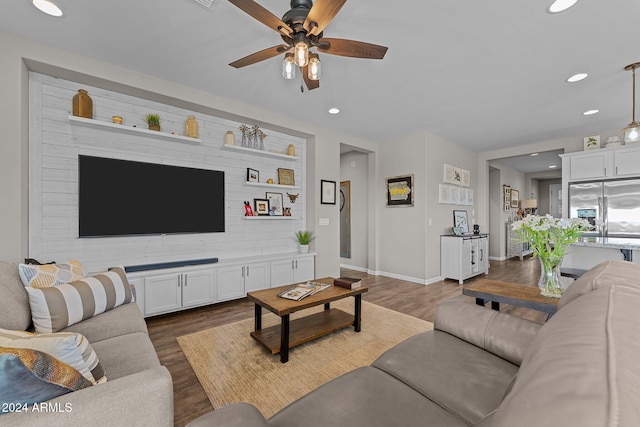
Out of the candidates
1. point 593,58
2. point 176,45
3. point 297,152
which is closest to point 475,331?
point 593,58

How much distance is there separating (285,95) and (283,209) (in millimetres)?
1753

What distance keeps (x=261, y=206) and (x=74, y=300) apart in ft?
8.44

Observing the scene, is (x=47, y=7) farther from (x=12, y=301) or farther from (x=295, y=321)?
(x=295, y=321)

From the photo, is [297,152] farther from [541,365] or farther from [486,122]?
[541,365]

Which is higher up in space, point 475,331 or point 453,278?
point 475,331

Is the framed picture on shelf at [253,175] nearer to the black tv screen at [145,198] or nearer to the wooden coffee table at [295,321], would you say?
the black tv screen at [145,198]

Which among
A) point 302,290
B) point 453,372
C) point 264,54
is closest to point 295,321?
point 302,290

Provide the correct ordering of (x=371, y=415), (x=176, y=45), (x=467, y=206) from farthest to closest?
(x=467, y=206) < (x=176, y=45) < (x=371, y=415)

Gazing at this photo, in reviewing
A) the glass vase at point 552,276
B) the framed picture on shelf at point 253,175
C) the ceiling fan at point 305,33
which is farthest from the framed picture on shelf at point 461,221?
the ceiling fan at point 305,33

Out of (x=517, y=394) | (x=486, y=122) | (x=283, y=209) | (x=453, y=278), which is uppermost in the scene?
(x=486, y=122)

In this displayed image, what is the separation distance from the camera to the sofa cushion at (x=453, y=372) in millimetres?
1038

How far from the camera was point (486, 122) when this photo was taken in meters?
4.26

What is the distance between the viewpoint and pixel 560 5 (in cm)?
187

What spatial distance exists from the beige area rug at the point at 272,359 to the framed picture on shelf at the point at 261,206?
1.63 meters
